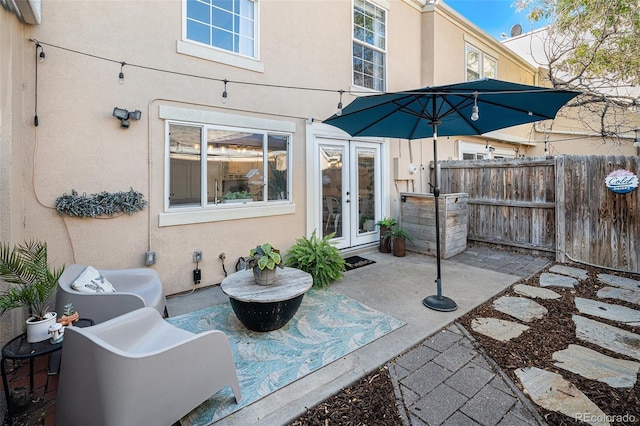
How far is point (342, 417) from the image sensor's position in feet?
6.99

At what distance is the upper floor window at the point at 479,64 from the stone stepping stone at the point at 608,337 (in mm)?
8062

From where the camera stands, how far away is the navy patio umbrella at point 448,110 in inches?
122

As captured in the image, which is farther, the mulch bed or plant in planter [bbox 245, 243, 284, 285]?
plant in planter [bbox 245, 243, 284, 285]

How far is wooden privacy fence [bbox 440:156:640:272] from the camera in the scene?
→ 520cm

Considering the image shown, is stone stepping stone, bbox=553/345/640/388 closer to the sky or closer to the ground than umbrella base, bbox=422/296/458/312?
closer to the ground

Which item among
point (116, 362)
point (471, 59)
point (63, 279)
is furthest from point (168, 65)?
point (471, 59)

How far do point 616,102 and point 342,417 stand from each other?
9.40 meters

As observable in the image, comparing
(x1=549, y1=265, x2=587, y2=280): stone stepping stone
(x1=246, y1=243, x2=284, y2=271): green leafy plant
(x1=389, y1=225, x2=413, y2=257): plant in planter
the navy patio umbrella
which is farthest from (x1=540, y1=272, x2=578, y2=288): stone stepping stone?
(x1=246, y1=243, x2=284, y2=271): green leafy plant

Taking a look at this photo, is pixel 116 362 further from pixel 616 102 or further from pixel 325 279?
pixel 616 102

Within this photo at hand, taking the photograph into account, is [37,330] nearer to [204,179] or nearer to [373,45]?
[204,179]

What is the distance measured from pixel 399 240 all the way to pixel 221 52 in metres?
4.82

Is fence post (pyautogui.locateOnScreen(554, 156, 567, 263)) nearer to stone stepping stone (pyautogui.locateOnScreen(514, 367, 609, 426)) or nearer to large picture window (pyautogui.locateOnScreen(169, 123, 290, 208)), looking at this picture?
stone stepping stone (pyautogui.locateOnScreen(514, 367, 609, 426))

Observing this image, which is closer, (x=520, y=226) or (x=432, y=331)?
(x=432, y=331)
